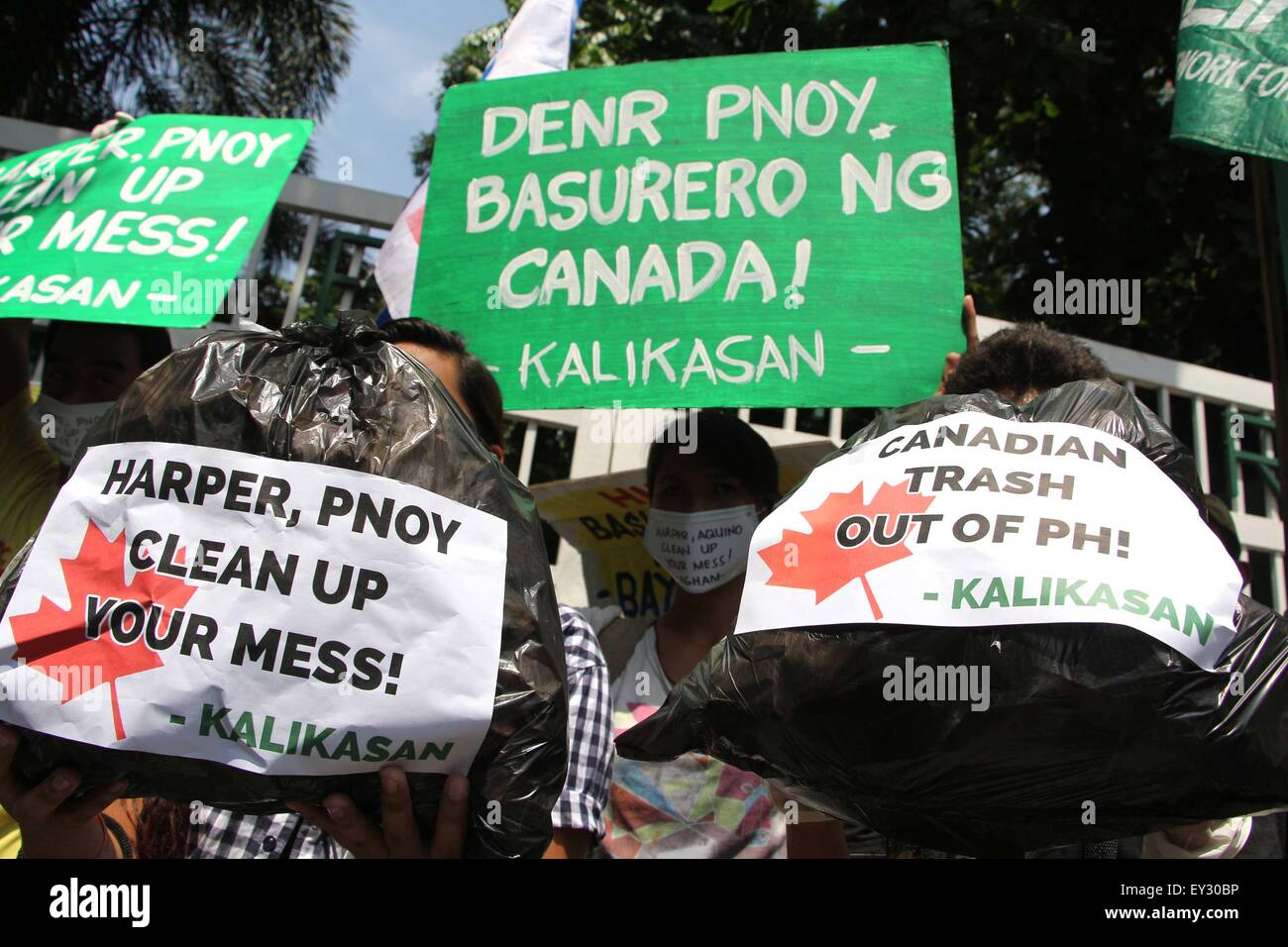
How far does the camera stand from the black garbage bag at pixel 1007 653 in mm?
1334

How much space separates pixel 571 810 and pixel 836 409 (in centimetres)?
236

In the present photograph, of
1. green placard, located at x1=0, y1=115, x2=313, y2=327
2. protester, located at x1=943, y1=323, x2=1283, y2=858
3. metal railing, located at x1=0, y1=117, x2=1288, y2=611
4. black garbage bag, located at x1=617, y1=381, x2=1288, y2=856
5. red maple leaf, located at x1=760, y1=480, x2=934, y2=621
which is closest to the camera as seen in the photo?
black garbage bag, located at x1=617, y1=381, x2=1288, y2=856

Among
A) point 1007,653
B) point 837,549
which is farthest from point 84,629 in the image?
point 1007,653

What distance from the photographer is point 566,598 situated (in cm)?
356

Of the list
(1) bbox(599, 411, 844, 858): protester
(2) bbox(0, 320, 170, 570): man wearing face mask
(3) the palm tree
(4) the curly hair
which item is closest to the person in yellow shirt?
(2) bbox(0, 320, 170, 570): man wearing face mask

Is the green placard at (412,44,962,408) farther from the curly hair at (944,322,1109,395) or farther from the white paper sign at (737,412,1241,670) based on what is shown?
the white paper sign at (737,412,1241,670)

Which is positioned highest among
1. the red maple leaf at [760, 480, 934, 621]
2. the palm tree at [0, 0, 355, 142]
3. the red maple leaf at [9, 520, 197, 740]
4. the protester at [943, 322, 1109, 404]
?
the palm tree at [0, 0, 355, 142]

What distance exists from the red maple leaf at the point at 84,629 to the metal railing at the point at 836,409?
6.91 feet

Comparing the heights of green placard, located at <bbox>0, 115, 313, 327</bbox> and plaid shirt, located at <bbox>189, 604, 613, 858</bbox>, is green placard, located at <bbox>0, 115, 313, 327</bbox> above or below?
above

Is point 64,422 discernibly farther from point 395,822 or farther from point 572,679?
point 395,822

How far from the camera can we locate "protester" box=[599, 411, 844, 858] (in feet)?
7.52

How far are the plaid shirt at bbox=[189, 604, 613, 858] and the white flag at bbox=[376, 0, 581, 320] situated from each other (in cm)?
158
